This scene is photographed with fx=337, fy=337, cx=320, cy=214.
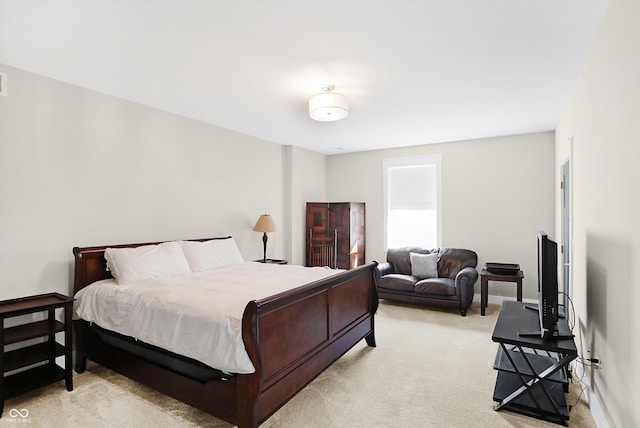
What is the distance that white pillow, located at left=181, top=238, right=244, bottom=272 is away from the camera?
3811 mm

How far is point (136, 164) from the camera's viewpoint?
3.73 m

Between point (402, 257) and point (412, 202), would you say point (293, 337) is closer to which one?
Result: point (402, 257)

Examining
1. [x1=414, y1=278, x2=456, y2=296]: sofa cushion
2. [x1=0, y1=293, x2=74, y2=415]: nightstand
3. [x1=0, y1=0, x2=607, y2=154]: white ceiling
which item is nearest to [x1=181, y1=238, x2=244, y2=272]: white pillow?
[x1=0, y1=293, x2=74, y2=415]: nightstand

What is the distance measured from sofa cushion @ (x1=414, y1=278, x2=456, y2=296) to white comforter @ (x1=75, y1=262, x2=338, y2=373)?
1.94 metres

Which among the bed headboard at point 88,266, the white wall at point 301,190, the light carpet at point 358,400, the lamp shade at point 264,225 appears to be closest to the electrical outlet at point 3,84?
the bed headboard at point 88,266

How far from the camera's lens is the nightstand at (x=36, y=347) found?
8.20 feet

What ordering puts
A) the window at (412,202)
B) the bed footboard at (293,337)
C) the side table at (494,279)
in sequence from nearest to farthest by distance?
1. the bed footboard at (293,337)
2. the side table at (494,279)
3. the window at (412,202)

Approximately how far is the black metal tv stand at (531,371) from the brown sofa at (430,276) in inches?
70.0

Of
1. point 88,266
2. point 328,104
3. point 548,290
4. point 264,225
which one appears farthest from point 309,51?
point 264,225

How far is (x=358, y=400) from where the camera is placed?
99.3 inches

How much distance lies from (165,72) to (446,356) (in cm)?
372

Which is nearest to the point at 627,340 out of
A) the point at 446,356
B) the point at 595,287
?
the point at 595,287

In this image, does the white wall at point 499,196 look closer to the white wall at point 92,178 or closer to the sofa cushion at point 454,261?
the sofa cushion at point 454,261

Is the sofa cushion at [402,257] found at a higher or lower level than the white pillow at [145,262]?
lower
